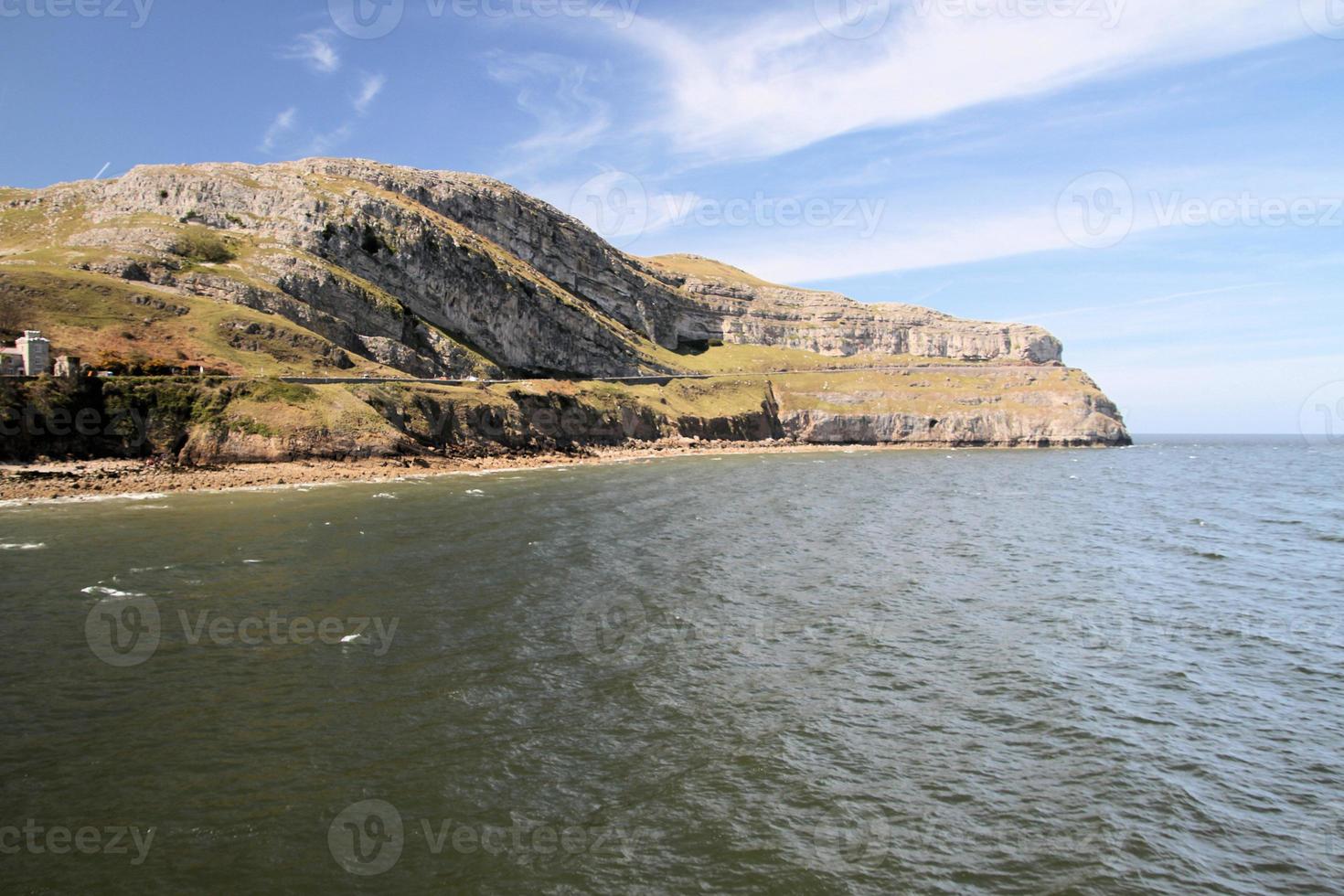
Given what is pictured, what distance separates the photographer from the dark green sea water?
43.0ft

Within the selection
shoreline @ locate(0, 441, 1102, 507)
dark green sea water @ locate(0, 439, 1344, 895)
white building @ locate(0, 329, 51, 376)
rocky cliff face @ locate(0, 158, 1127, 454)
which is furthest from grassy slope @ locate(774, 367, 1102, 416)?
white building @ locate(0, 329, 51, 376)

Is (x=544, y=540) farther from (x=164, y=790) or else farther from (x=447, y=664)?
(x=164, y=790)

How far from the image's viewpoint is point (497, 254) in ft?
558

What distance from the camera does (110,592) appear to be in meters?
29.5

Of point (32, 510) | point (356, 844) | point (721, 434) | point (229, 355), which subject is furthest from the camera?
point (721, 434)

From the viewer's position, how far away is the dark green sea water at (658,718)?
43.0 feet

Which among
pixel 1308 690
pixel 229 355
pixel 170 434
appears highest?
pixel 229 355

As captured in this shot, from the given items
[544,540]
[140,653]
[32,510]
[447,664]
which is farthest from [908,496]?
[32,510]

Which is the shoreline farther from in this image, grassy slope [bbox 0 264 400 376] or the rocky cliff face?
grassy slope [bbox 0 264 400 376]

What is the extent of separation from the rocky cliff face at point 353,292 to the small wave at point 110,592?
58.2 m

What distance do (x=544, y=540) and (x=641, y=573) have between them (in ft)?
32.2

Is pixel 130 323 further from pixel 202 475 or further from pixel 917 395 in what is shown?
pixel 917 395

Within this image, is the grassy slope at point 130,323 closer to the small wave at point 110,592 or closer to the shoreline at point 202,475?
the shoreline at point 202,475

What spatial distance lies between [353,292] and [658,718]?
11891 cm
